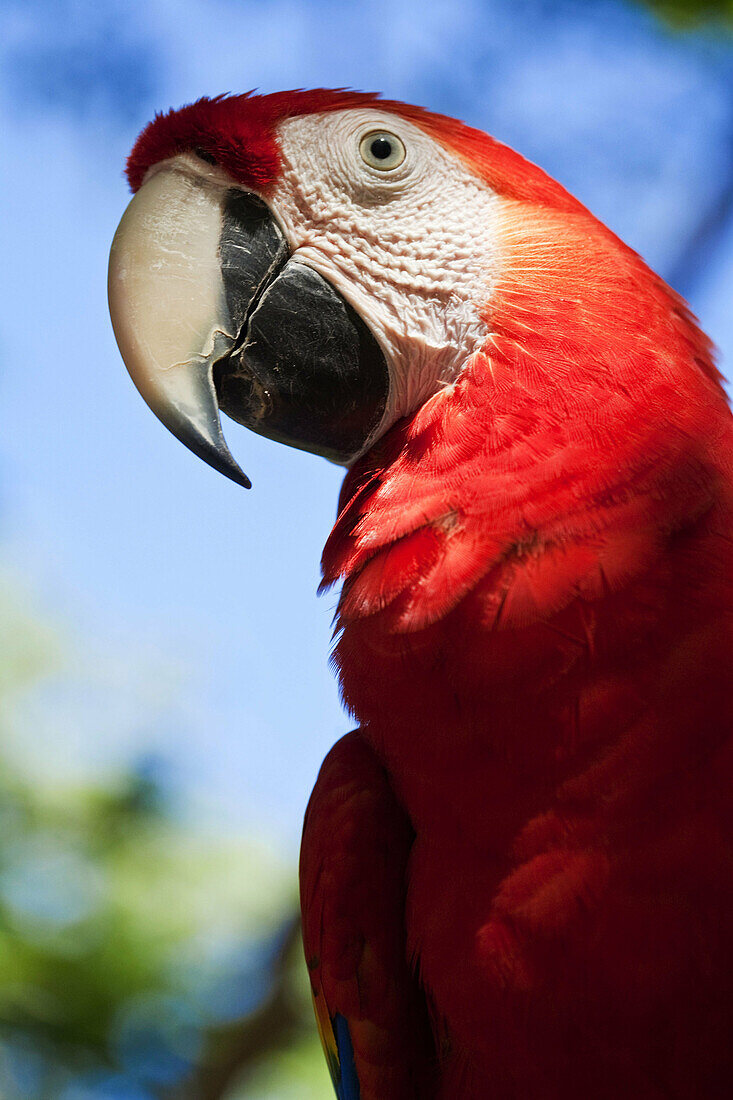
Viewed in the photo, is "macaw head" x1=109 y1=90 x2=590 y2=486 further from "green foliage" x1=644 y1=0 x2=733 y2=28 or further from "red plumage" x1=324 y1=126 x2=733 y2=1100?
"green foliage" x1=644 y1=0 x2=733 y2=28

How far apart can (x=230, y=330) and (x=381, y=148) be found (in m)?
0.35

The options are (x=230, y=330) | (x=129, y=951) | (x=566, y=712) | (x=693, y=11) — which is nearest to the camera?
(x=566, y=712)

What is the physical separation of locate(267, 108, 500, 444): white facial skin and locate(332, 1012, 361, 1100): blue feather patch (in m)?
0.82

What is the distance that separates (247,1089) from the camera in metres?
2.41

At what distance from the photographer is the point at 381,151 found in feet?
4.32

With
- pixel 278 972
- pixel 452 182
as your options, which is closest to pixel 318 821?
pixel 452 182

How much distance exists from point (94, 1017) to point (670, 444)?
84.2 inches

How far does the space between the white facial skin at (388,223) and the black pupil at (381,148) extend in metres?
0.02

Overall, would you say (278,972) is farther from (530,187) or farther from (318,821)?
(530,187)

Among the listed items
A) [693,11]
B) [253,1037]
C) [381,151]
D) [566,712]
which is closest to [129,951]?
[253,1037]

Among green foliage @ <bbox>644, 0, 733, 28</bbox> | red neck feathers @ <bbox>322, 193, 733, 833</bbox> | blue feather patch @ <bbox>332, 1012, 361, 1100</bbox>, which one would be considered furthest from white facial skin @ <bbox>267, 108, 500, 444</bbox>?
green foliage @ <bbox>644, 0, 733, 28</bbox>

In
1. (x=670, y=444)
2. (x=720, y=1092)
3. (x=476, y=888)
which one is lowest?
(x=720, y=1092)

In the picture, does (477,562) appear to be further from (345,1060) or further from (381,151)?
(345,1060)

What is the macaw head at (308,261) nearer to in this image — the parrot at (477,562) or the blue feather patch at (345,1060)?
the parrot at (477,562)
